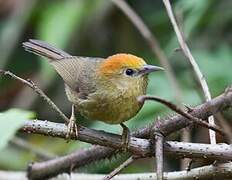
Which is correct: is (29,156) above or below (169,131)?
above

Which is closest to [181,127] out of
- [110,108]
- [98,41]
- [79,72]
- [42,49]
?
[110,108]

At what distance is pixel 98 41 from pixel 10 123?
3.87 meters

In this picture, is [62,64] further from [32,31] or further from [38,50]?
[32,31]

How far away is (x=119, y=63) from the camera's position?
2646 millimetres

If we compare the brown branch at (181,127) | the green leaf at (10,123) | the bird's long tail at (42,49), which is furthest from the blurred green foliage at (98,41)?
the green leaf at (10,123)

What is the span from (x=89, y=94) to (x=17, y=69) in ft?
9.28

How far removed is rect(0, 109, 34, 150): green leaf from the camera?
1224mm

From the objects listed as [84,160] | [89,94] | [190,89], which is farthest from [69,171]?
[190,89]

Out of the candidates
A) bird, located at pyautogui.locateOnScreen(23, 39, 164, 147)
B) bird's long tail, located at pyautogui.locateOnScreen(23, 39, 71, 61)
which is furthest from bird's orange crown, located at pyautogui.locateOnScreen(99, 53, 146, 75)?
bird's long tail, located at pyautogui.locateOnScreen(23, 39, 71, 61)

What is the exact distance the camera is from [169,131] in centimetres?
183

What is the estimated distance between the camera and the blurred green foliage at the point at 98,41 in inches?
147

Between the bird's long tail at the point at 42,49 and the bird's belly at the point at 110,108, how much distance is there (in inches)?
23.8

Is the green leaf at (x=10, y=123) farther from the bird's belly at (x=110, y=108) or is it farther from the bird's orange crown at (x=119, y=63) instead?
the bird's orange crown at (x=119, y=63)

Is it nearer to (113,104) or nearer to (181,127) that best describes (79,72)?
(113,104)
